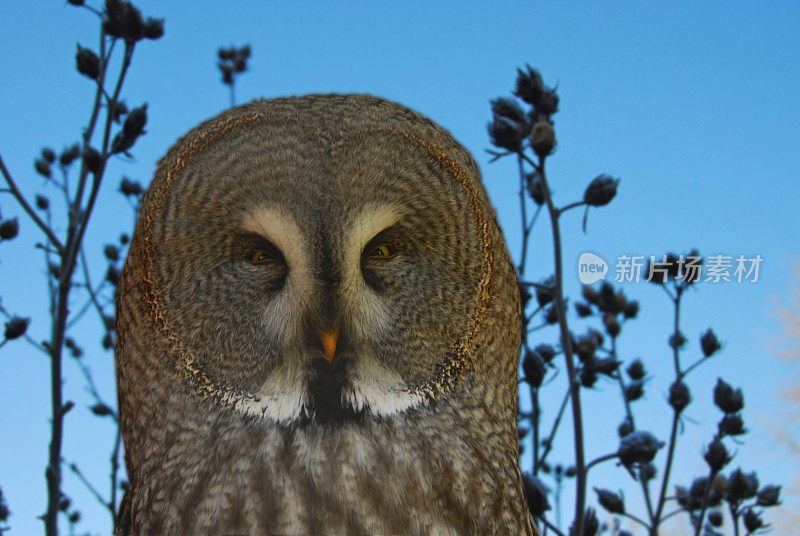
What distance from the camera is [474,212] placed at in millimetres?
1324

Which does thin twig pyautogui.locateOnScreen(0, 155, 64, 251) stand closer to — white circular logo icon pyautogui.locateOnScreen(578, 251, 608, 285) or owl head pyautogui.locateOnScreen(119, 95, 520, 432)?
owl head pyautogui.locateOnScreen(119, 95, 520, 432)

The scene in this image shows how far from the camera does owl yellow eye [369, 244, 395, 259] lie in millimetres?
1163

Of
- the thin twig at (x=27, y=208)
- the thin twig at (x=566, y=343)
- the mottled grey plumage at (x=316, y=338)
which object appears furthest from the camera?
the thin twig at (x=27, y=208)

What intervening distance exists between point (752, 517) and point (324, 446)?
1.43 meters

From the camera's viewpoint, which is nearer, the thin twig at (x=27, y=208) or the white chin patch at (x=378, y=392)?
the white chin patch at (x=378, y=392)

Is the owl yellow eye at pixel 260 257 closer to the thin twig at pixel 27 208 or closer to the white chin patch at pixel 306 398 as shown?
the white chin patch at pixel 306 398

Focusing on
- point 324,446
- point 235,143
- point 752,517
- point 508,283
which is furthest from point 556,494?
point 235,143

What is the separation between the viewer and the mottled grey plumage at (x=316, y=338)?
3.58 ft

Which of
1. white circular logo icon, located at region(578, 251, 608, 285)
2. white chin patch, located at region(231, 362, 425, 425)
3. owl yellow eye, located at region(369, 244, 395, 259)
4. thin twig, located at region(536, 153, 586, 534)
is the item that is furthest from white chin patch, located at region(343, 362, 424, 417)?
white circular logo icon, located at region(578, 251, 608, 285)

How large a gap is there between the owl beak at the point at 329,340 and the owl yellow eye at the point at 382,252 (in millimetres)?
139

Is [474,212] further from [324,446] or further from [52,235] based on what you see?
[52,235]

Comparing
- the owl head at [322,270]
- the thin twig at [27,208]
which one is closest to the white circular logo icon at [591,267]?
the owl head at [322,270]

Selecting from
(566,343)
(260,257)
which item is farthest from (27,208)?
(566,343)

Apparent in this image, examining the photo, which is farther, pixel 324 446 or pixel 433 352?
pixel 433 352
